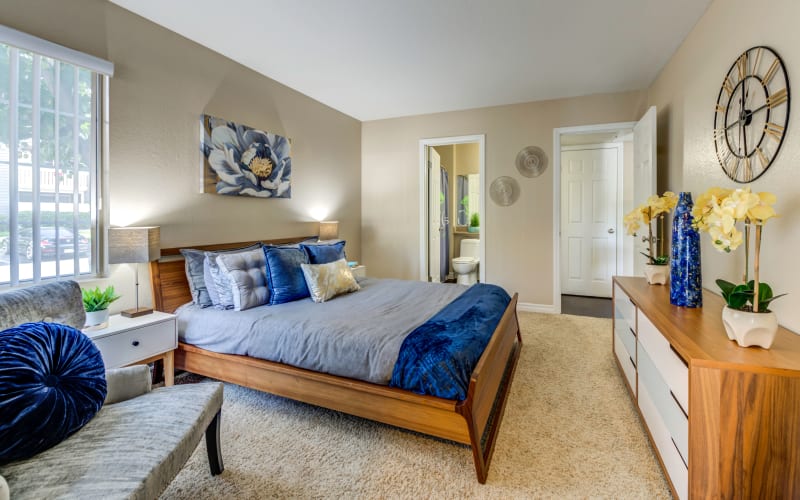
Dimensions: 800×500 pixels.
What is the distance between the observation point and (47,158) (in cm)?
208

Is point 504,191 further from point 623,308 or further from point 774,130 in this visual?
point 774,130

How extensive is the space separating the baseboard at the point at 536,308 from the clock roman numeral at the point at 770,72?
3.02 m

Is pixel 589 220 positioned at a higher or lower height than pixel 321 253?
higher

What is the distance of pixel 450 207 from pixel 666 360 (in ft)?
16.6

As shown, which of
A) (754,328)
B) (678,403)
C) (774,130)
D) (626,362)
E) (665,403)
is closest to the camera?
(754,328)

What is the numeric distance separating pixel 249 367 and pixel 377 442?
0.92 m

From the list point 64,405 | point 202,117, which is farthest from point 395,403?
point 202,117

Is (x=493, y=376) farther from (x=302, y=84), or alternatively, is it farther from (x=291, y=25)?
(x=302, y=84)

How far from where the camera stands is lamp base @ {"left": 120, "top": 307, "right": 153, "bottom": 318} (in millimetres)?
2291

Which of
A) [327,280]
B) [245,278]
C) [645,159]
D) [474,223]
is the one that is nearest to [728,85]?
[645,159]

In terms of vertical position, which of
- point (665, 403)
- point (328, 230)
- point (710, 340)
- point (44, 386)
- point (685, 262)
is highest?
point (328, 230)

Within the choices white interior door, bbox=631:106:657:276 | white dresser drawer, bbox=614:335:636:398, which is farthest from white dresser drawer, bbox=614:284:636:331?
white interior door, bbox=631:106:657:276

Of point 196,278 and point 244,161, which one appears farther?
point 244,161

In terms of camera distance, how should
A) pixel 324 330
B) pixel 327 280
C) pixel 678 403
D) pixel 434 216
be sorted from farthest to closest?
1. pixel 434 216
2. pixel 327 280
3. pixel 324 330
4. pixel 678 403
